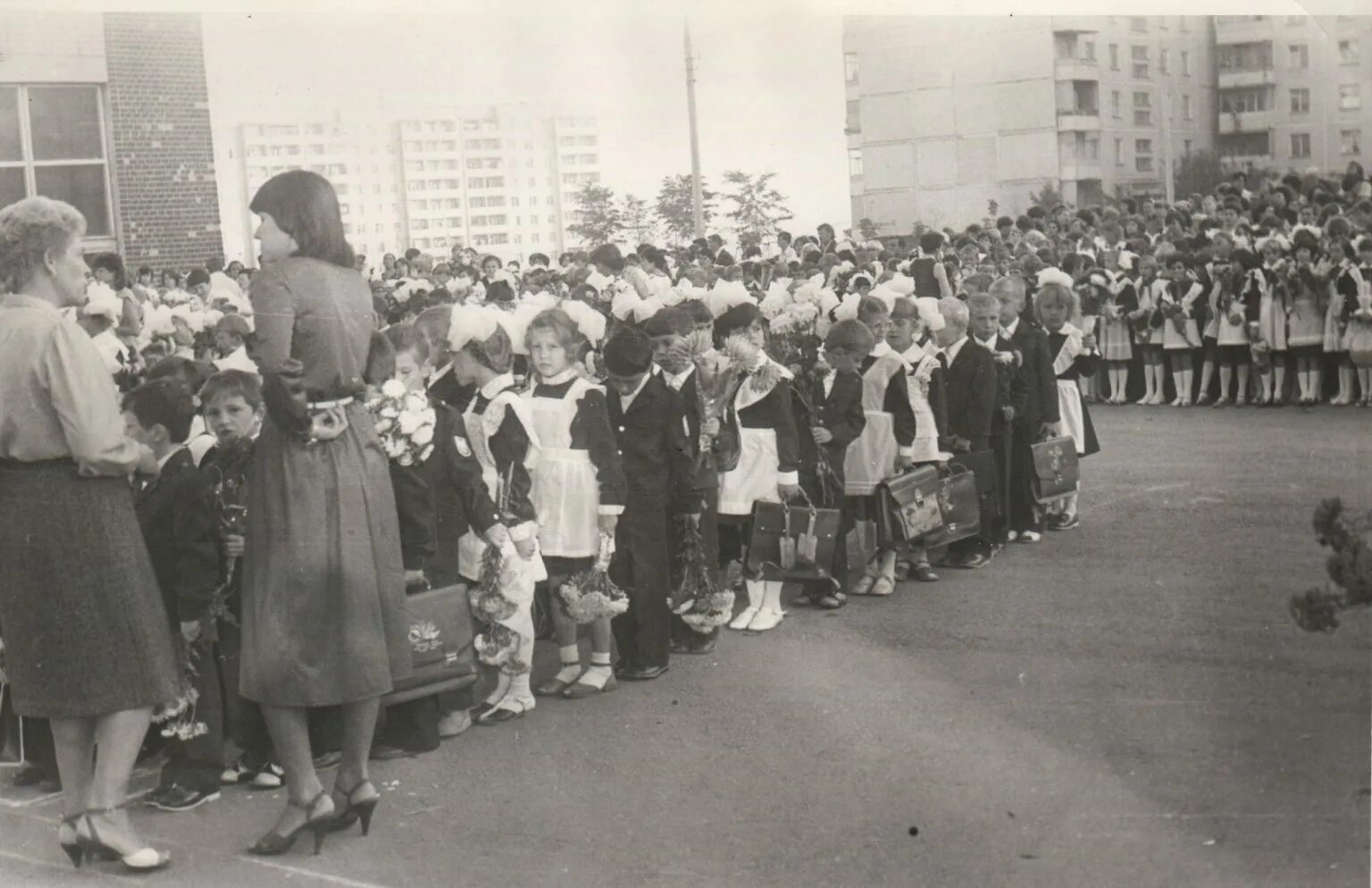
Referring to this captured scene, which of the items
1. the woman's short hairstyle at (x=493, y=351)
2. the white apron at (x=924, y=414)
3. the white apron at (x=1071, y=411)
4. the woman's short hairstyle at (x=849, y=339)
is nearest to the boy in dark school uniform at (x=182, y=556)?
the woman's short hairstyle at (x=493, y=351)

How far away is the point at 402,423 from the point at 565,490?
4.04ft

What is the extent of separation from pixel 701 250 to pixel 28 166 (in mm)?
4107

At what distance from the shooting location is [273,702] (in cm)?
414

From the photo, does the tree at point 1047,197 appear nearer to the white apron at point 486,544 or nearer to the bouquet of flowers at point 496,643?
the white apron at point 486,544

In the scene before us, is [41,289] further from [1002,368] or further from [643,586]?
[1002,368]

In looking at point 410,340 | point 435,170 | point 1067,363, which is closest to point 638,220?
point 435,170

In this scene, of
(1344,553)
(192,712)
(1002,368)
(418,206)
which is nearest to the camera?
(1344,553)

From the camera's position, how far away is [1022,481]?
854cm

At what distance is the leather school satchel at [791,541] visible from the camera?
6.59m

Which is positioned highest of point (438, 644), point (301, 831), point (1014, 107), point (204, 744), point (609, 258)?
point (1014, 107)

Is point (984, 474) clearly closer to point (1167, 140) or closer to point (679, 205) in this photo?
point (1167, 140)

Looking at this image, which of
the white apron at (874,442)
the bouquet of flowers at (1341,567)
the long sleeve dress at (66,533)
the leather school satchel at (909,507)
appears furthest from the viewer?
the white apron at (874,442)

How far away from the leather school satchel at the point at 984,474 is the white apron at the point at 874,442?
474 millimetres

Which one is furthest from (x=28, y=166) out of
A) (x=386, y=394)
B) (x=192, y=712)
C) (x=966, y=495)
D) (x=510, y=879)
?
(x=966, y=495)
